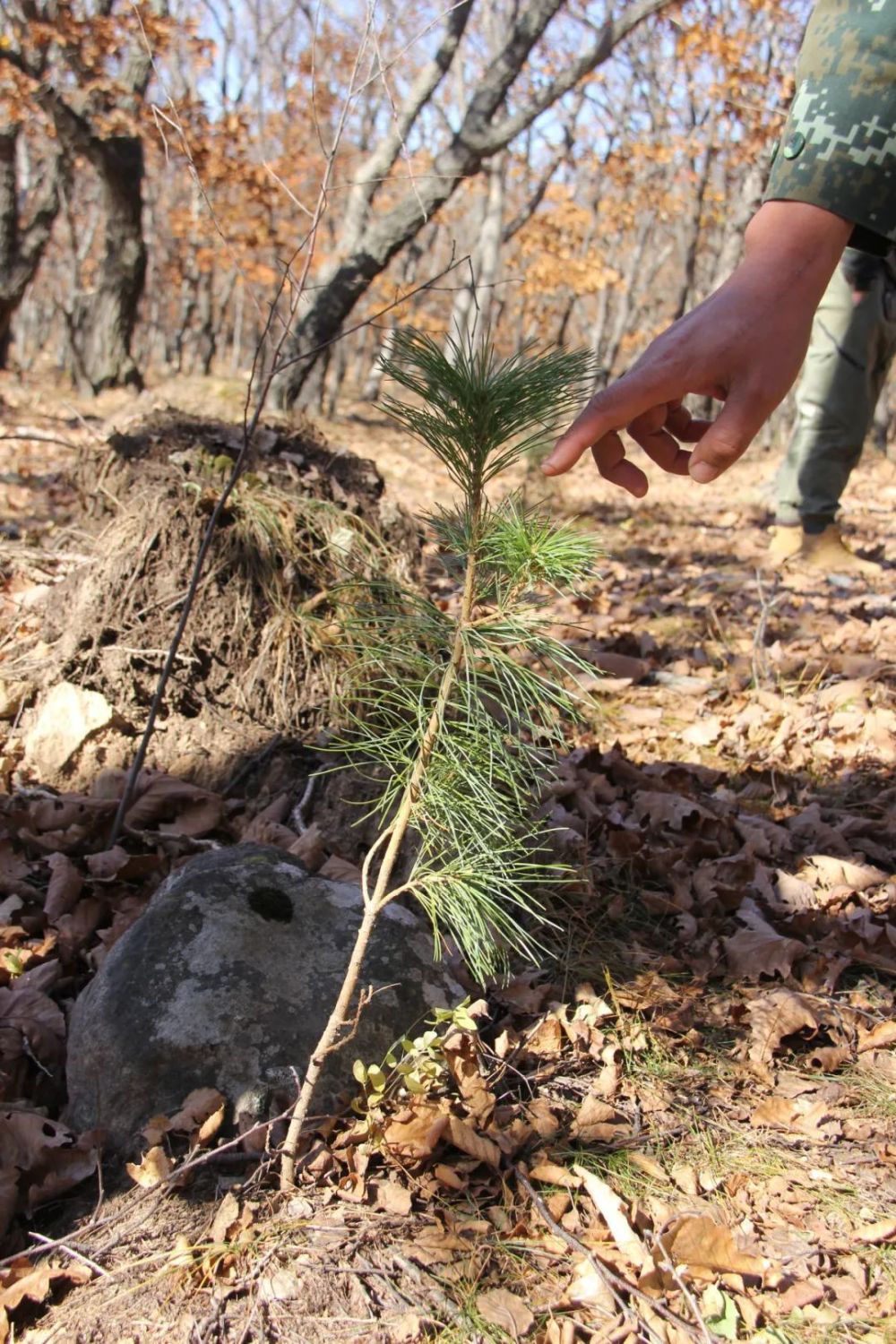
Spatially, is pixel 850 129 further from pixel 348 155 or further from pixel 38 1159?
pixel 348 155

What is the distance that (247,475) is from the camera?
→ 3775 mm

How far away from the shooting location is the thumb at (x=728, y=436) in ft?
3.76

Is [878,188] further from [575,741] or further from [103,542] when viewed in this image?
[103,542]

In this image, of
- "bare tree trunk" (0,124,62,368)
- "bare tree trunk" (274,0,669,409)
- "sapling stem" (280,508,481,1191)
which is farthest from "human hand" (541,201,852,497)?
"bare tree trunk" (0,124,62,368)

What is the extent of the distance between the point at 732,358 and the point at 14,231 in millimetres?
14891

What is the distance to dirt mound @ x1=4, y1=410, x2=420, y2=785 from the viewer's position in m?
3.22

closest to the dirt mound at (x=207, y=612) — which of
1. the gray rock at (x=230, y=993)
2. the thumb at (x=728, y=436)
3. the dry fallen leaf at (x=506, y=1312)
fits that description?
the gray rock at (x=230, y=993)

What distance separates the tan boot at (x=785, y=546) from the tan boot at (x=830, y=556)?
33 mm

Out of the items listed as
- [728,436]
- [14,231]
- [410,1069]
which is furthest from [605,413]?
[14,231]

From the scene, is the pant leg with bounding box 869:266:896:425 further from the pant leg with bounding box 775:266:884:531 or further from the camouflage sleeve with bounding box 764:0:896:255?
the camouflage sleeve with bounding box 764:0:896:255

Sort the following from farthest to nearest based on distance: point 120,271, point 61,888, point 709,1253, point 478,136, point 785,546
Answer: point 120,271
point 478,136
point 785,546
point 61,888
point 709,1253

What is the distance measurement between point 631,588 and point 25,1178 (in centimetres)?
465

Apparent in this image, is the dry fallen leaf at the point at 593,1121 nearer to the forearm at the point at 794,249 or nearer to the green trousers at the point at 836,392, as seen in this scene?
the forearm at the point at 794,249

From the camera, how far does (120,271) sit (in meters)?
14.0
